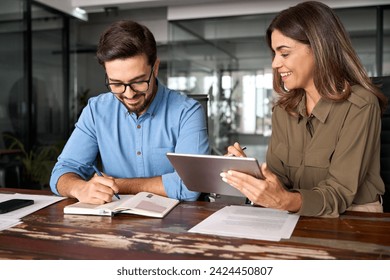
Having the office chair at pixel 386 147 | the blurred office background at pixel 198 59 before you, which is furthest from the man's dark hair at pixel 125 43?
the blurred office background at pixel 198 59

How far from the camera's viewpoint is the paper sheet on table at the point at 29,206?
4.55 feet

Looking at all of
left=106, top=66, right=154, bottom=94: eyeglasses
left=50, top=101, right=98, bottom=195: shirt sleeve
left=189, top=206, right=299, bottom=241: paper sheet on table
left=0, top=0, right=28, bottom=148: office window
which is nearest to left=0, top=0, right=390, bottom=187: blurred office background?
left=0, top=0, right=28, bottom=148: office window

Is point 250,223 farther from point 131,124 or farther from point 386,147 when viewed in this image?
point 386,147

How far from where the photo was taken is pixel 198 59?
20.3 ft

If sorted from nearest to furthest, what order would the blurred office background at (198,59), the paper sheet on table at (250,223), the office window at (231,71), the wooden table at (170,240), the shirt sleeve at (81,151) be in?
the wooden table at (170,240) → the paper sheet on table at (250,223) → the shirt sleeve at (81,151) → the blurred office background at (198,59) → the office window at (231,71)

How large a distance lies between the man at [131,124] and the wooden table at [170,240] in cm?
45

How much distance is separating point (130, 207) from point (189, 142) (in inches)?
22.2

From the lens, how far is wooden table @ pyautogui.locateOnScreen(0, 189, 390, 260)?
1.00 metres

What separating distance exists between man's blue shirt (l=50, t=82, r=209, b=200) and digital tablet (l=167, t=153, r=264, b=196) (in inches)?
18.3

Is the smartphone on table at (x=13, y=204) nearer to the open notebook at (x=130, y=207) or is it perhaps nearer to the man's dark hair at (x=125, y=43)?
the open notebook at (x=130, y=207)

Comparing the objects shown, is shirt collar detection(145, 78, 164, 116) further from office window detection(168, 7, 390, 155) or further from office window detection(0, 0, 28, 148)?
office window detection(0, 0, 28, 148)

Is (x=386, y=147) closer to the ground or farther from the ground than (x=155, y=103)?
closer to the ground

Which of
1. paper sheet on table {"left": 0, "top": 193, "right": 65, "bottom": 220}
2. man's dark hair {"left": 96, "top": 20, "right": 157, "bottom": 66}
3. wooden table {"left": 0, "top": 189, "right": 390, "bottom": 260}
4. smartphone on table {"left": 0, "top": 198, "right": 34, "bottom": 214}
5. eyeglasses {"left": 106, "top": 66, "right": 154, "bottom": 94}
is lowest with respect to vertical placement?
paper sheet on table {"left": 0, "top": 193, "right": 65, "bottom": 220}

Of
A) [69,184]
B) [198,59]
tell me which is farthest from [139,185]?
[198,59]
